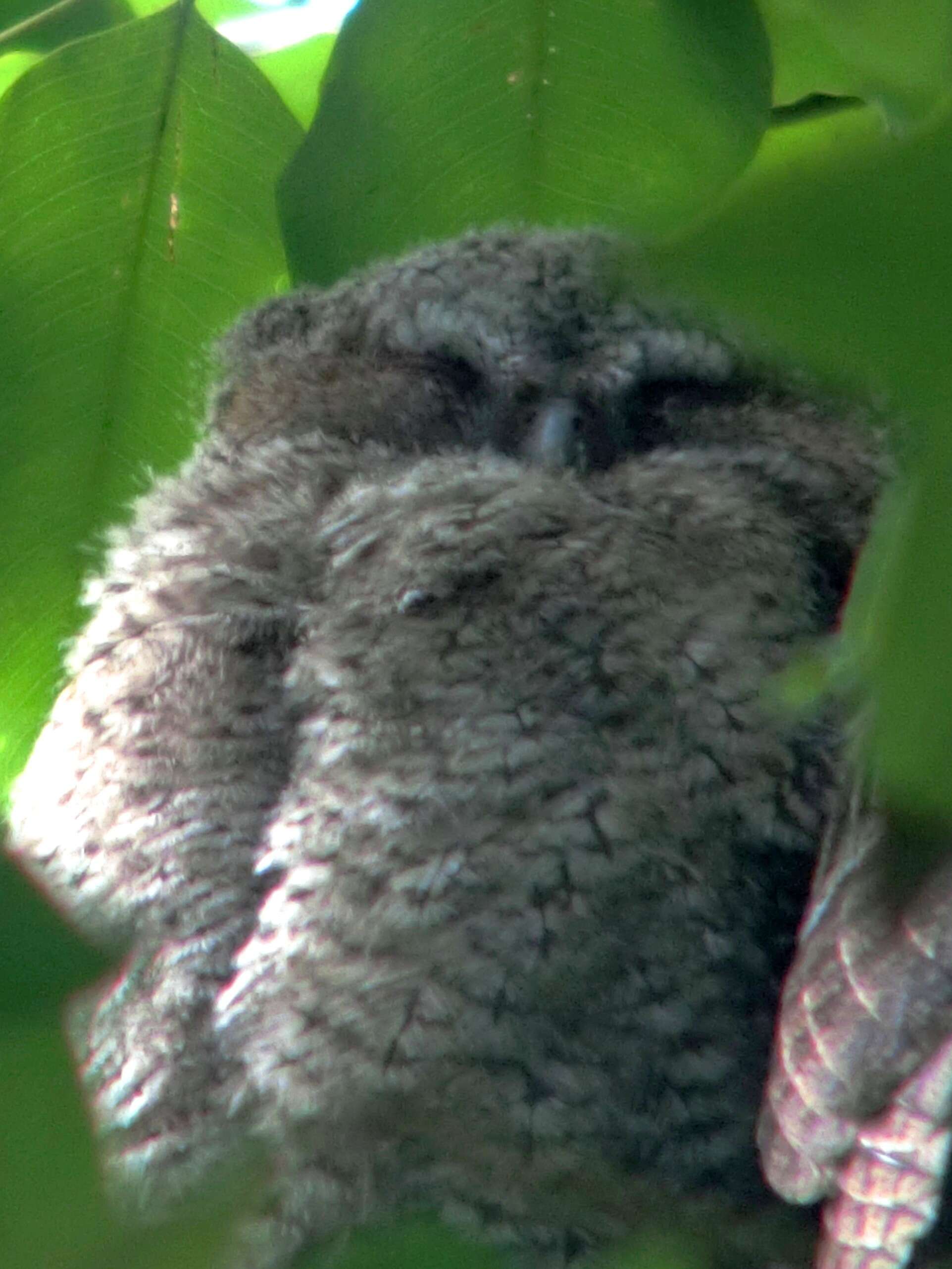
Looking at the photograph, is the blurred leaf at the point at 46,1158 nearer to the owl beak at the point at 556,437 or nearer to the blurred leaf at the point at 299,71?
the owl beak at the point at 556,437

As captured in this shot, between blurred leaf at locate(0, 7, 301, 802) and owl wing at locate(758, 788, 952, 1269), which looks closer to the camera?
owl wing at locate(758, 788, 952, 1269)

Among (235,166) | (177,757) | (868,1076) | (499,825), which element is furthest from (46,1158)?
(235,166)

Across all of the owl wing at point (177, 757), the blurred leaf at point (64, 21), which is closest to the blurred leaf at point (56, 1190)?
the owl wing at point (177, 757)

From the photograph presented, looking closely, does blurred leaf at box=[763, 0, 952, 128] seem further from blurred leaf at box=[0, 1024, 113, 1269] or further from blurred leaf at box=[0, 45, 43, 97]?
blurred leaf at box=[0, 45, 43, 97]

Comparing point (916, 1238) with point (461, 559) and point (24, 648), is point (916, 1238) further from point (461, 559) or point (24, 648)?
point (24, 648)

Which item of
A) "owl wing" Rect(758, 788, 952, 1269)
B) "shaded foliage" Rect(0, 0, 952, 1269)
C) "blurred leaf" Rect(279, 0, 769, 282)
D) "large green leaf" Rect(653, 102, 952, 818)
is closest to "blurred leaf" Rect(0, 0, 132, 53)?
"shaded foliage" Rect(0, 0, 952, 1269)

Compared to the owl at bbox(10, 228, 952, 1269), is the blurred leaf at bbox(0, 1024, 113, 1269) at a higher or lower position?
higher

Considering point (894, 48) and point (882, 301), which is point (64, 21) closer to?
point (894, 48)
